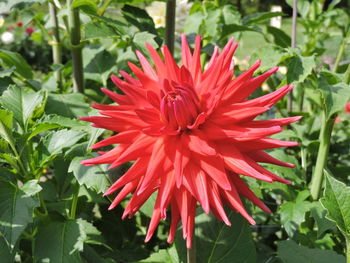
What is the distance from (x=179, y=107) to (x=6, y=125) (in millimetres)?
416

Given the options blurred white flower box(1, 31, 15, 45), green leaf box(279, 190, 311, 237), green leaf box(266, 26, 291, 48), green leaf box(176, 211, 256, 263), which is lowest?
blurred white flower box(1, 31, 15, 45)

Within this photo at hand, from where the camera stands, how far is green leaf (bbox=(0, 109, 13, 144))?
963mm

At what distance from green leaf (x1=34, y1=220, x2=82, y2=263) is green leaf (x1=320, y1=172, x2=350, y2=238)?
517mm

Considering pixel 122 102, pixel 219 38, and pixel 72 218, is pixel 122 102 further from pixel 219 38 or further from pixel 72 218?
pixel 219 38

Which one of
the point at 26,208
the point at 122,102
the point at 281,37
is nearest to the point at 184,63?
the point at 122,102

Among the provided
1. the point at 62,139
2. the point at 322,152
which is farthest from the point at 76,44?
the point at 322,152

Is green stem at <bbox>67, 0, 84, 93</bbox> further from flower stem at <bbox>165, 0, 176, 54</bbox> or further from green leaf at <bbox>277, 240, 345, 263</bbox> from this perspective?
green leaf at <bbox>277, 240, 345, 263</bbox>

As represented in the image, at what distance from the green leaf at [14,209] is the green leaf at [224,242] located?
364 mm

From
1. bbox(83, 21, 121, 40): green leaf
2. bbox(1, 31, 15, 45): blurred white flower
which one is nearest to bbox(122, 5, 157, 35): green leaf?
bbox(83, 21, 121, 40): green leaf

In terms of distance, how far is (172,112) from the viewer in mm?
781

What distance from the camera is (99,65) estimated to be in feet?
5.09

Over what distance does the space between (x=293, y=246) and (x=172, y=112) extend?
47cm

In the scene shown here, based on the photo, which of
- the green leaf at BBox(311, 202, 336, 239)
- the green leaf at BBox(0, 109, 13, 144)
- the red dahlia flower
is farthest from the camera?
the green leaf at BBox(311, 202, 336, 239)

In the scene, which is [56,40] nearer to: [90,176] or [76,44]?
[76,44]
